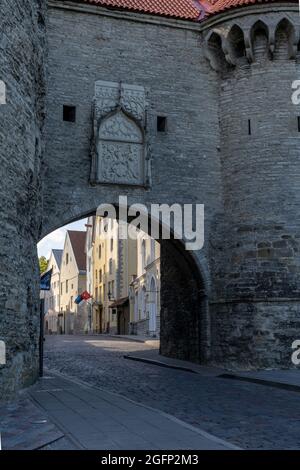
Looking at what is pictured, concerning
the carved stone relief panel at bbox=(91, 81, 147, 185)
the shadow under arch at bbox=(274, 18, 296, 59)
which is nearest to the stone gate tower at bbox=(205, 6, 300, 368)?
the shadow under arch at bbox=(274, 18, 296, 59)

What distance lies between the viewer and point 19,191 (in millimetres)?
9836

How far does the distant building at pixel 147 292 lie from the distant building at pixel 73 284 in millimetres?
17748

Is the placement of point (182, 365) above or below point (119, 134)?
below

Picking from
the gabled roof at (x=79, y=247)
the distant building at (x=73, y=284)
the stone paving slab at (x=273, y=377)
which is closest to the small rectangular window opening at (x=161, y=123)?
the stone paving slab at (x=273, y=377)

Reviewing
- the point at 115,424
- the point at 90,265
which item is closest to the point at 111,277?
the point at 90,265

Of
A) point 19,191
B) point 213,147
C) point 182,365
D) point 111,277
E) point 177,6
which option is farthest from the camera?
point 111,277

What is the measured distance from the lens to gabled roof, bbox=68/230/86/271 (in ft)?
195

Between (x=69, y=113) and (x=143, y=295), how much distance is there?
22300 millimetres

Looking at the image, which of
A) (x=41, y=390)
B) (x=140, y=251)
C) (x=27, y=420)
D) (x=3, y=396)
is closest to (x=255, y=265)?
(x=41, y=390)

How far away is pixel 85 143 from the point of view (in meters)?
14.8

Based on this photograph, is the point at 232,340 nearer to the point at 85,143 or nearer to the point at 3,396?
the point at 85,143

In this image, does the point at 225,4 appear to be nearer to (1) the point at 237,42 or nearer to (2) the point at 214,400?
(1) the point at 237,42

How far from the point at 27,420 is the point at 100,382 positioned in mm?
5175

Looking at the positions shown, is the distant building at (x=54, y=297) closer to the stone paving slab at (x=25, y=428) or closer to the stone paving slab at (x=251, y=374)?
the stone paving slab at (x=251, y=374)
